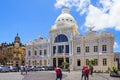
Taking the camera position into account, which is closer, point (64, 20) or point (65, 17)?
point (64, 20)

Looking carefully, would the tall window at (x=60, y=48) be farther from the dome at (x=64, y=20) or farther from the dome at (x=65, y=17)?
the dome at (x=65, y=17)

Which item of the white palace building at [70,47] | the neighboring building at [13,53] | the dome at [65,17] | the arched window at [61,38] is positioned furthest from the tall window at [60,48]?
the neighboring building at [13,53]

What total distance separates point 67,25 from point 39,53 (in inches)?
535

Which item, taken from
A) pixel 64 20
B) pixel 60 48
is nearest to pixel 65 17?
pixel 64 20

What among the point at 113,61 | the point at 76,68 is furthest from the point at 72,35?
the point at 113,61

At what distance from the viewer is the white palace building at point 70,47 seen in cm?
6744

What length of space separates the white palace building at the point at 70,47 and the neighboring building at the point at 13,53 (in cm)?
1206

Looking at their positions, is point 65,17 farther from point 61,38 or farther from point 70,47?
point 70,47

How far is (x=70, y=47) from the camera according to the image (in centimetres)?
7462

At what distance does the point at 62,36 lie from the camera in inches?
3063

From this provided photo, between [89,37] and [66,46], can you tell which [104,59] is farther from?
[66,46]

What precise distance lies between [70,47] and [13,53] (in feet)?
103

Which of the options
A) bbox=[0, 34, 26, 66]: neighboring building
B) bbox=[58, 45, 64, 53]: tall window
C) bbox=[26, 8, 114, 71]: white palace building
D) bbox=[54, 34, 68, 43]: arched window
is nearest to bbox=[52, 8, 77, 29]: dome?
bbox=[26, 8, 114, 71]: white palace building

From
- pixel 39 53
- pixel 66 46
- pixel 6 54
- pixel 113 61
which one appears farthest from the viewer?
pixel 6 54
